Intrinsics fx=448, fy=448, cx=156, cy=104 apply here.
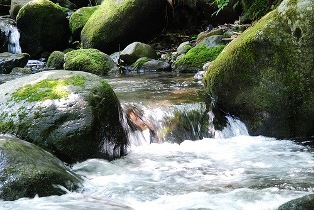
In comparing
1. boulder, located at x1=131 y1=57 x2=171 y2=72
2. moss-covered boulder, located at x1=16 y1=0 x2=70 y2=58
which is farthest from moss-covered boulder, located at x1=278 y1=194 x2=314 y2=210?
moss-covered boulder, located at x1=16 y1=0 x2=70 y2=58

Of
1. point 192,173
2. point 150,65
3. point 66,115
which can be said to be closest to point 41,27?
point 150,65

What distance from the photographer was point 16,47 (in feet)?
54.6

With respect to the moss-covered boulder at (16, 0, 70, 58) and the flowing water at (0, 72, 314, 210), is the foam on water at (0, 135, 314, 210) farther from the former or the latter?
the moss-covered boulder at (16, 0, 70, 58)

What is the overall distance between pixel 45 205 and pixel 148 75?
25.5ft

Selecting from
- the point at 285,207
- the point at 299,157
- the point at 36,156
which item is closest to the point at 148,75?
the point at 299,157

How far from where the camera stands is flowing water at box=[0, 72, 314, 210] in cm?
387

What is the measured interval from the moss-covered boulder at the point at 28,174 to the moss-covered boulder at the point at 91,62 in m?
7.97

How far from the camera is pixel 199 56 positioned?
11.7 metres

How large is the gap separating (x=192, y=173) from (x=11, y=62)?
10.3 meters

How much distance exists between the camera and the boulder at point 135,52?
12.8 metres

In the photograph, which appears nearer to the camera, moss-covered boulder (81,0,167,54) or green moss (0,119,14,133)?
green moss (0,119,14,133)

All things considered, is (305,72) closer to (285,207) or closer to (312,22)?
(312,22)

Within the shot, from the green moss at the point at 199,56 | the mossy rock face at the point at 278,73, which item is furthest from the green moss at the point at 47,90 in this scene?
the green moss at the point at 199,56

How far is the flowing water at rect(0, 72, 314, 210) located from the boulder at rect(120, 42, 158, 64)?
5559 millimetres
